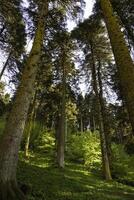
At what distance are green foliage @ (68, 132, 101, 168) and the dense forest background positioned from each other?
0.09 metres

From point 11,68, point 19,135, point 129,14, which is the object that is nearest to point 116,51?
point 19,135

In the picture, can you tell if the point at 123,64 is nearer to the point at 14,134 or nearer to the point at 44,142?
the point at 14,134

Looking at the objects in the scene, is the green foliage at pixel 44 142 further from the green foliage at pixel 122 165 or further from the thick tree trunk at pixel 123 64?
the thick tree trunk at pixel 123 64

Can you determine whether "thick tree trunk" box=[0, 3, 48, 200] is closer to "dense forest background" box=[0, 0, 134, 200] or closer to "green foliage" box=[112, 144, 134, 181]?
"dense forest background" box=[0, 0, 134, 200]

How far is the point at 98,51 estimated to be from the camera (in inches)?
879

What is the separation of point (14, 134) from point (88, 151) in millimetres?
17100

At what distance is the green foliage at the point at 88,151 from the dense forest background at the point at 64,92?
0.29 ft

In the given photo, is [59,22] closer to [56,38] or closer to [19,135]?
[56,38]

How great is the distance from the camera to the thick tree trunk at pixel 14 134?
6766 mm

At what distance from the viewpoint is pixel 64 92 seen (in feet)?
69.4

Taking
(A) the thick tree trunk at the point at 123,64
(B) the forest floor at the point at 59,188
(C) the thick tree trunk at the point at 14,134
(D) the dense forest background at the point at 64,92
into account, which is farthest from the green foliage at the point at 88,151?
(A) the thick tree trunk at the point at 123,64

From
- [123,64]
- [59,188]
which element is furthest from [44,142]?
[123,64]

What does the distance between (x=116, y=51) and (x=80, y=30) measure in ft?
50.0

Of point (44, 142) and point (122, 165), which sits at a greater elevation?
point (44, 142)
